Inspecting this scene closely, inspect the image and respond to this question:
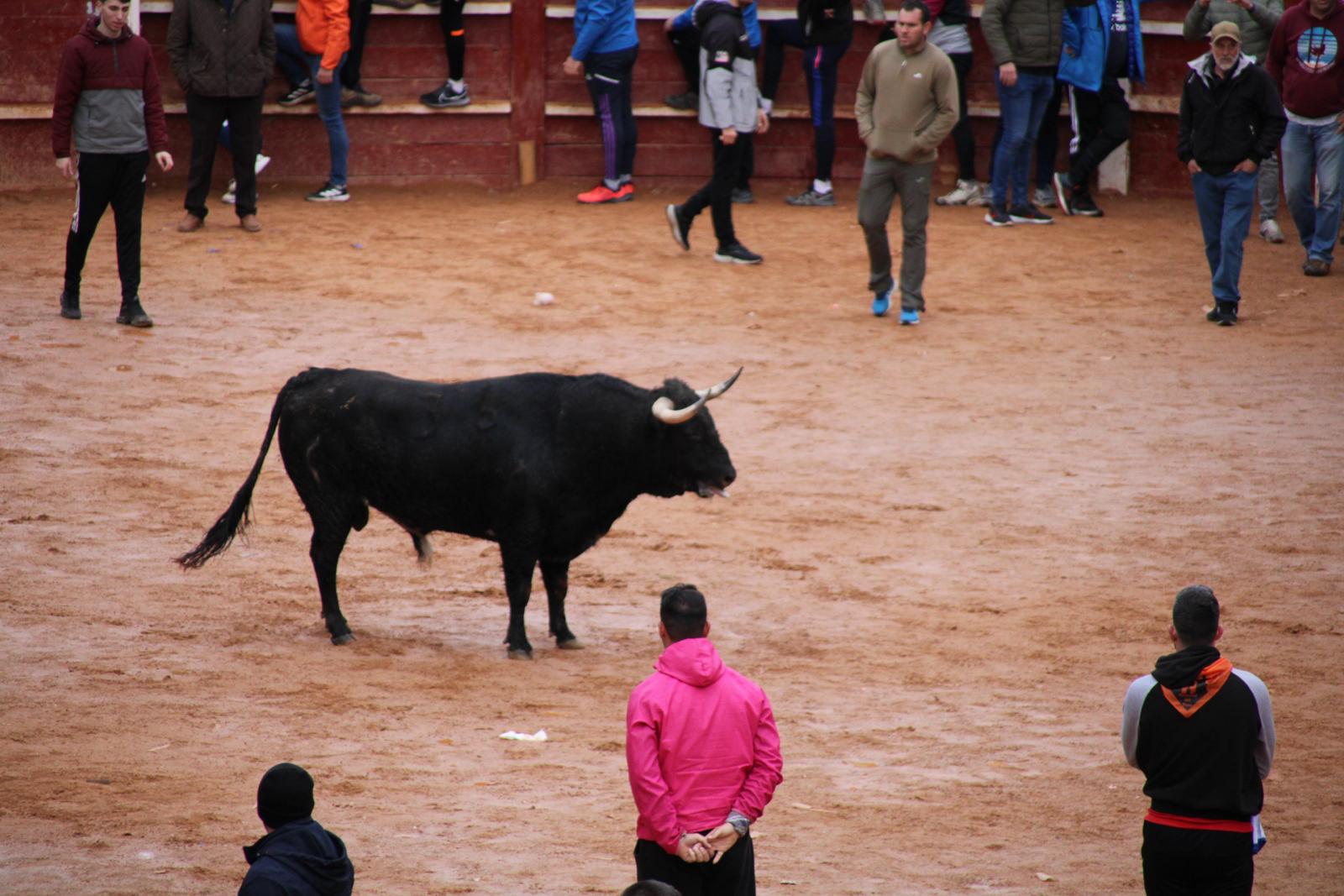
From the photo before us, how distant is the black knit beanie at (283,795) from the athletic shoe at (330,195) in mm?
14381

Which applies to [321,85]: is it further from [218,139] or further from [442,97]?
[442,97]

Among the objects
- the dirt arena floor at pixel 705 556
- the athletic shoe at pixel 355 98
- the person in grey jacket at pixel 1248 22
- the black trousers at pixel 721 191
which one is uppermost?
the person in grey jacket at pixel 1248 22

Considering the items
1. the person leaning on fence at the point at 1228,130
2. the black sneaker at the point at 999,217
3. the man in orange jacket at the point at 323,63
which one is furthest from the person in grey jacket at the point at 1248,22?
the man in orange jacket at the point at 323,63

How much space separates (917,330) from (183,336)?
6263 millimetres

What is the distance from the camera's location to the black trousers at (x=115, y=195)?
1273 centimetres

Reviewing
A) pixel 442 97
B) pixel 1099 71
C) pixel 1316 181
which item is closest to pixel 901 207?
pixel 1316 181

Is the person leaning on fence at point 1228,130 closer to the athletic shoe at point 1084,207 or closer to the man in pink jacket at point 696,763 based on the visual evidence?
the athletic shoe at point 1084,207

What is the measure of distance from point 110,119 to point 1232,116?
9.06 metres

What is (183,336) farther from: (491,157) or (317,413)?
(491,157)

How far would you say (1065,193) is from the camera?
1861 cm

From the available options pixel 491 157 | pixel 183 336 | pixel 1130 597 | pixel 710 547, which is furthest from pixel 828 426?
pixel 491 157

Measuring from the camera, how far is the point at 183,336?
13.6 meters

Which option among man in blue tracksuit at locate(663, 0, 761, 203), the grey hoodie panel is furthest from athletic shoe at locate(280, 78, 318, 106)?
the grey hoodie panel

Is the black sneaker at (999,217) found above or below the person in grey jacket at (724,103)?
below
